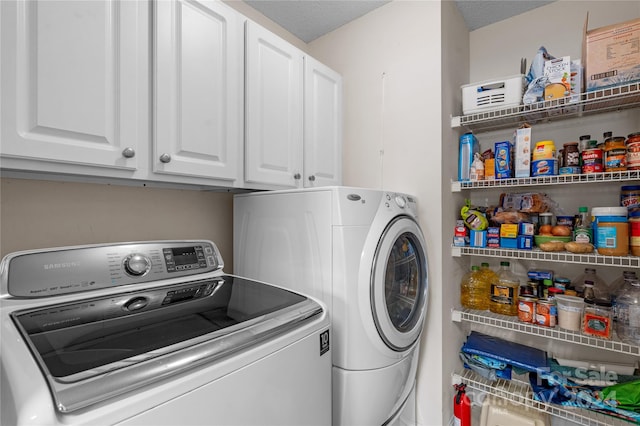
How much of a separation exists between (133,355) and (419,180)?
1681 mm

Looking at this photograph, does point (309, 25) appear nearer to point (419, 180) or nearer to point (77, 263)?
point (419, 180)

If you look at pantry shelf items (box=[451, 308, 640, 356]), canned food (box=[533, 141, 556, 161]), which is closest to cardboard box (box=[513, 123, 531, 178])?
canned food (box=[533, 141, 556, 161])

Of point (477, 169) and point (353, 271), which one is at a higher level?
point (477, 169)

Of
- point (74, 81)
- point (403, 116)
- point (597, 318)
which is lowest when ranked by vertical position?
point (597, 318)

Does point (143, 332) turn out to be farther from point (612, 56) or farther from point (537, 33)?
point (537, 33)

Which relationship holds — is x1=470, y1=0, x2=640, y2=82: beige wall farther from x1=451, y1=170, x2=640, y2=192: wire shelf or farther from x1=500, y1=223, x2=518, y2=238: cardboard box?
x1=500, y1=223, x2=518, y2=238: cardboard box

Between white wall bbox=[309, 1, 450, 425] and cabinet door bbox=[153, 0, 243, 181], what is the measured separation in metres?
1.01

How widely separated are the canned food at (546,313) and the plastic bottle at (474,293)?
1.11 feet

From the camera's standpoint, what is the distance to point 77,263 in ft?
3.44

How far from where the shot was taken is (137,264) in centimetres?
117

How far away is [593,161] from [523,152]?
1.02ft

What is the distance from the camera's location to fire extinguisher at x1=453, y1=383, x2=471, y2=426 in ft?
5.96

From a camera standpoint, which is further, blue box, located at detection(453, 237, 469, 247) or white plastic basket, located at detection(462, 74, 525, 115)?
blue box, located at detection(453, 237, 469, 247)

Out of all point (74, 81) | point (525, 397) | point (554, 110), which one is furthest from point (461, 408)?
point (74, 81)
